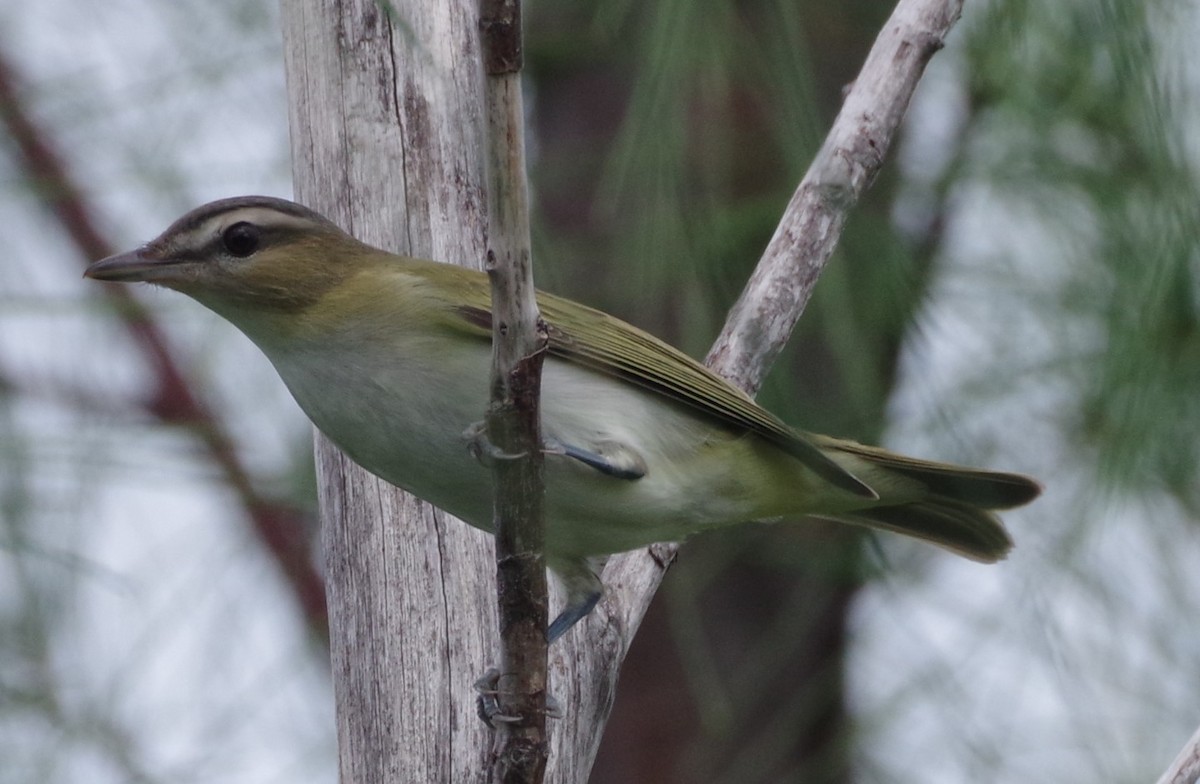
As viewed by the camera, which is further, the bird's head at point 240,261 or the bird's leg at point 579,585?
the bird's leg at point 579,585

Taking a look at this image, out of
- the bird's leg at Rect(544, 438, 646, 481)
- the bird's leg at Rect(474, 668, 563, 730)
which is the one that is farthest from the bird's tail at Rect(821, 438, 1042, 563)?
the bird's leg at Rect(474, 668, 563, 730)

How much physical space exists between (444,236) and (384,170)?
0.19m

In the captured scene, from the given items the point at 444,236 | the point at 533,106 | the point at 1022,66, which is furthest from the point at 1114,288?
the point at 533,106

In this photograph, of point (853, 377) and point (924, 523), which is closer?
point (924, 523)

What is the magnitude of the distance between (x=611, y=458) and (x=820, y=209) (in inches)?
36.3

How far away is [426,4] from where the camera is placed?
3117mm

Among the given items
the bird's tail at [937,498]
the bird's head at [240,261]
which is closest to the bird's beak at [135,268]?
the bird's head at [240,261]

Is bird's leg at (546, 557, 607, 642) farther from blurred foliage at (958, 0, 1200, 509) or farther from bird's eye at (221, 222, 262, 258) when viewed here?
blurred foliage at (958, 0, 1200, 509)

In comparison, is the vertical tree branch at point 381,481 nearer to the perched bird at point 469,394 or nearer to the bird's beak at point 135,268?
the perched bird at point 469,394

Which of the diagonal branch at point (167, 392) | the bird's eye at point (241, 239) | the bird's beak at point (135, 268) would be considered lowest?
the diagonal branch at point (167, 392)

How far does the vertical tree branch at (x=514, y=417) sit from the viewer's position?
70.4 inches

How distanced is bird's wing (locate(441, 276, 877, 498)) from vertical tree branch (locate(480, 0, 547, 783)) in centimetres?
66

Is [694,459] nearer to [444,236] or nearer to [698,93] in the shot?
[444,236]

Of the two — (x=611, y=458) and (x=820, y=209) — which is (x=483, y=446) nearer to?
(x=611, y=458)
